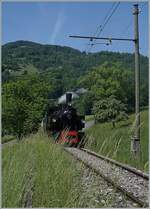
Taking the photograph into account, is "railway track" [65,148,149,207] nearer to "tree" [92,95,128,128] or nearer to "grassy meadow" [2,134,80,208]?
"tree" [92,95,128,128]

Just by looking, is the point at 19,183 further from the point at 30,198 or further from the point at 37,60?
the point at 37,60

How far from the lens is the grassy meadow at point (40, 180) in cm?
Answer: 420

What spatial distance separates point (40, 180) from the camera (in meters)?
5.26

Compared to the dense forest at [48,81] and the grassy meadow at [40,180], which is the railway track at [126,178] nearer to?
the grassy meadow at [40,180]

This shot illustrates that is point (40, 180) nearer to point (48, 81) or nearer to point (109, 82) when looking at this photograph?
point (48, 81)

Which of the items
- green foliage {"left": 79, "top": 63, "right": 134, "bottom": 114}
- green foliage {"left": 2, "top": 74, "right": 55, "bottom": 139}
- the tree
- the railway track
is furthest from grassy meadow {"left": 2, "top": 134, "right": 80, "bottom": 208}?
green foliage {"left": 79, "top": 63, "right": 134, "bottom": 114}

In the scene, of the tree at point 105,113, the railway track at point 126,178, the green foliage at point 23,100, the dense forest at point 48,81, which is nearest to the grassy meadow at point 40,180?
the railway track at point 126,178

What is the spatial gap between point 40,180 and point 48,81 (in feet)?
120

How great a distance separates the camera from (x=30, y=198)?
4664 millimetres

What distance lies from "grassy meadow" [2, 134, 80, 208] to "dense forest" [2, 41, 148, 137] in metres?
10.6

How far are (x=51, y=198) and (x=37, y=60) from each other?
58.2 meters

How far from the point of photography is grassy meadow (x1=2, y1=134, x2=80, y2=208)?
4.20 m

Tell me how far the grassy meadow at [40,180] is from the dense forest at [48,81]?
34.9 ft

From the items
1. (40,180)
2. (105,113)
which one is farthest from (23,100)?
(40,180)
